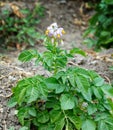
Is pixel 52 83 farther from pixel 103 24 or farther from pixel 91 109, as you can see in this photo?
pixel 103 24

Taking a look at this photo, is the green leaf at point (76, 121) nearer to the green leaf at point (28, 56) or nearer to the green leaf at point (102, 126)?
the green leaf at point (102, 126)

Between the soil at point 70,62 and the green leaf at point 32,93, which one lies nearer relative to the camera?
the green leaf at point 32,93

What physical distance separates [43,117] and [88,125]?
0.31 m

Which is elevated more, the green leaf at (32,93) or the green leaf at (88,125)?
the green leaf at (32,93)

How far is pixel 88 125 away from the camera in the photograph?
2723 mm

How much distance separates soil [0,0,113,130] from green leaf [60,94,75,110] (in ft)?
1.34

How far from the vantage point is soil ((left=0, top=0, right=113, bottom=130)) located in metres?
3.04

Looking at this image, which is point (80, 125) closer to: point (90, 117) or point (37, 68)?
point (90, 117)

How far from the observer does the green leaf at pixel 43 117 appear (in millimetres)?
2787

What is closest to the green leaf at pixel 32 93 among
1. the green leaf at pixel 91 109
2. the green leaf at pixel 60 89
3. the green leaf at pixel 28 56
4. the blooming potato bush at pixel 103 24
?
the green leaf at pixel 60 89

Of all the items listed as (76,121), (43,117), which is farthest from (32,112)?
(76,121)

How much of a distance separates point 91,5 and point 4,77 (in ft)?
12.7

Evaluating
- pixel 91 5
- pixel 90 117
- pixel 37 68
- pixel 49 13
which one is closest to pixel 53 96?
pixel 90 117

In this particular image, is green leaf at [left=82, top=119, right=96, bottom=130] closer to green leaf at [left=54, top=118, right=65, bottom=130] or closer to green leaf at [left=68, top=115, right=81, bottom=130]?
green leaf at [left=68, top=115, right=81, bottom=130]
